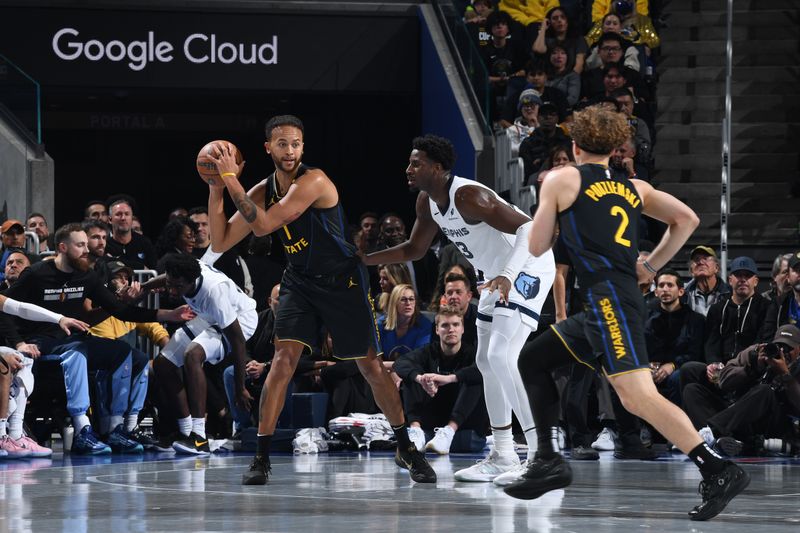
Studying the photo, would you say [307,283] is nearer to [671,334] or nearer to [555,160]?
[671,334]

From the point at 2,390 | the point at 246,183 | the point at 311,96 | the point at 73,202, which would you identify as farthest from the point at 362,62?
the point at 2,390

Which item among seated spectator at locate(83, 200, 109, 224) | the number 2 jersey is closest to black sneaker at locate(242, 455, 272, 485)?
the number 2 jersey

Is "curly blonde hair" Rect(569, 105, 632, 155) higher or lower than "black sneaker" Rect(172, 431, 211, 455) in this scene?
higher

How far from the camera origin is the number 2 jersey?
8188mm

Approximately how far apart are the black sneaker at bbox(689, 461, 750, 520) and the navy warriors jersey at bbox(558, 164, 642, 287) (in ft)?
3.40

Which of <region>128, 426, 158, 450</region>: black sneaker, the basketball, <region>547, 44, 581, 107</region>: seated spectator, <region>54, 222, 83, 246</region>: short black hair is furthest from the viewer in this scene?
<region>547, 44, 581, 107</region>: seated spectator

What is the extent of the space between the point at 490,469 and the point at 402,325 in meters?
3.95

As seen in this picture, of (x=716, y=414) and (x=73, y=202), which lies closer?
(x=716, y=414)

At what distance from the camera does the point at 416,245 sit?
8.34 meters

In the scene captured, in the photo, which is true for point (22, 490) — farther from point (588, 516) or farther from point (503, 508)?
point (588, 516)

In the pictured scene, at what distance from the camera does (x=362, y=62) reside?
726 inches

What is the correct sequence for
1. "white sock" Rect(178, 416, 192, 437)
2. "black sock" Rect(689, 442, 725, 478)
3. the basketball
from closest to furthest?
1. "black sock" Rect(689, 442, 725, 478)
2. the basketball
3. "white sock" Rect(178, 416, 192, 437)

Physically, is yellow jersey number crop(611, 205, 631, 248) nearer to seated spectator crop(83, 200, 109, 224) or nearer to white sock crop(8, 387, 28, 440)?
white sock crop(8, 387, 28, 440)

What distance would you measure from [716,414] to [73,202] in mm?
14182
